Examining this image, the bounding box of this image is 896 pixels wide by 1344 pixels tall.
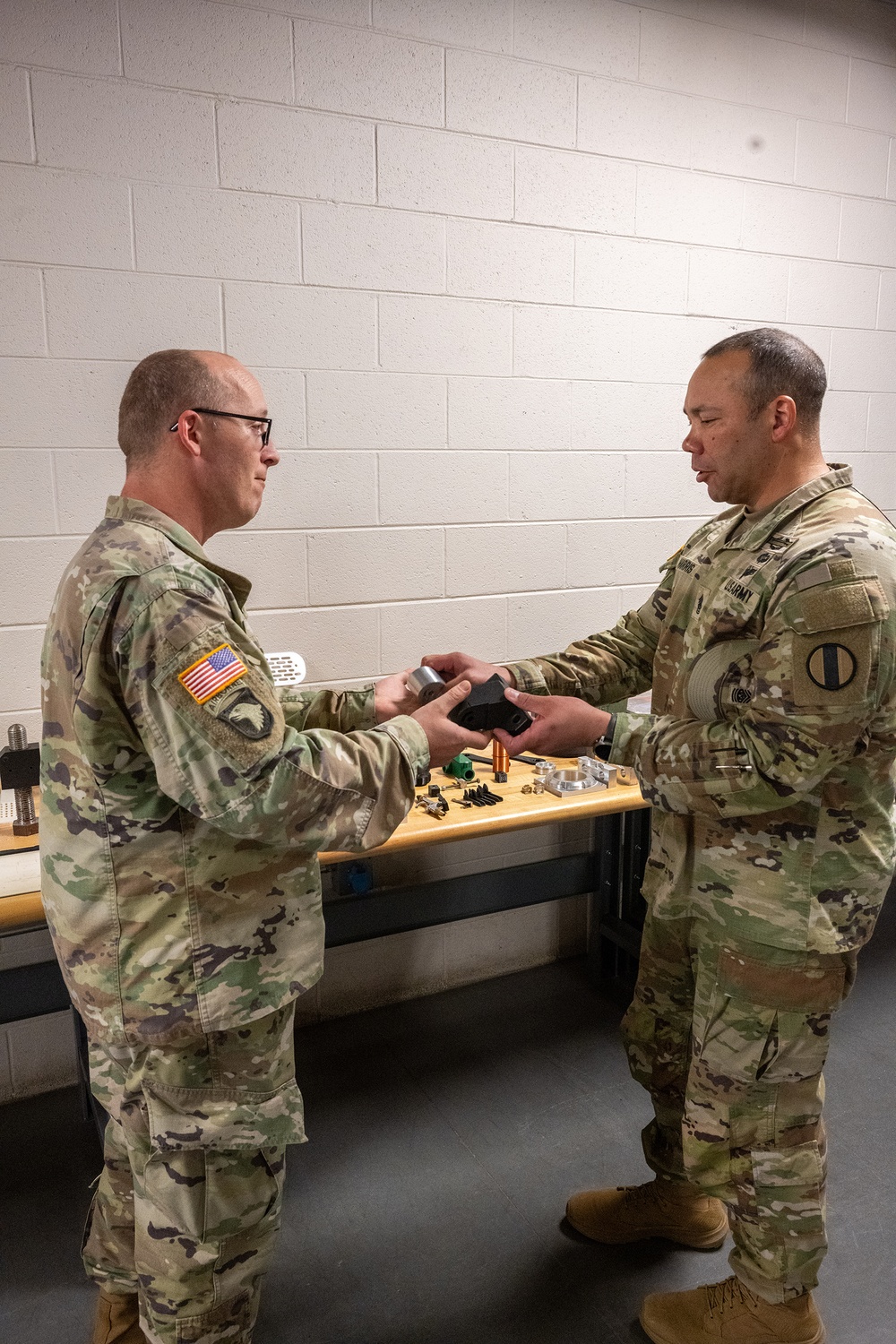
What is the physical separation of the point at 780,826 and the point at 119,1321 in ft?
5.31

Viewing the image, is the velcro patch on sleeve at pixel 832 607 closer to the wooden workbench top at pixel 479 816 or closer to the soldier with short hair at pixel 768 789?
the soldier with short hair at pixel 768 789

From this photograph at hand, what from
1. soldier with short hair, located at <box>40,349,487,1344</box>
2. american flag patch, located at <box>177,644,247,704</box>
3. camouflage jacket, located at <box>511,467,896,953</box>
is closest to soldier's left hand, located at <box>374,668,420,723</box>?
soldier with short hair, located at <box>40,349,487,1344</box>

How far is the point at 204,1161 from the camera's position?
158cm

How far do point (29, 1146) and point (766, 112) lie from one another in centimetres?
409

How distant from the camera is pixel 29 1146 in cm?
255

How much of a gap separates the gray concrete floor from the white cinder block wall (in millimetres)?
416

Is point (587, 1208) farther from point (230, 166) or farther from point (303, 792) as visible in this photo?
point (230, 166)

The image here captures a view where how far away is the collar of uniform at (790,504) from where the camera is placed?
1.80m

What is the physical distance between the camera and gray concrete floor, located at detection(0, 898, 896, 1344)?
2008 mm

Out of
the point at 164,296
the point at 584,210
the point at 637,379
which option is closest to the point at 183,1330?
the point at 164,296

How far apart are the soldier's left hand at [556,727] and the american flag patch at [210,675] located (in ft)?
2.21

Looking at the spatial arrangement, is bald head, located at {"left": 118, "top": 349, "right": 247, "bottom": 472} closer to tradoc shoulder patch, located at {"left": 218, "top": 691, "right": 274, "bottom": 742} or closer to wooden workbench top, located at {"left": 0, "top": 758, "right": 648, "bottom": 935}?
tradoc shoulder patch, located at {"left": 218, "top": 691, "right": 274, "bottom": 742}

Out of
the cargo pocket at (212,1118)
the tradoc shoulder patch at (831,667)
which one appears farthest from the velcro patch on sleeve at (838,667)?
the cargo pocket at (212,1118)

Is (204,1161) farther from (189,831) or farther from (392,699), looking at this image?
(392,699)
